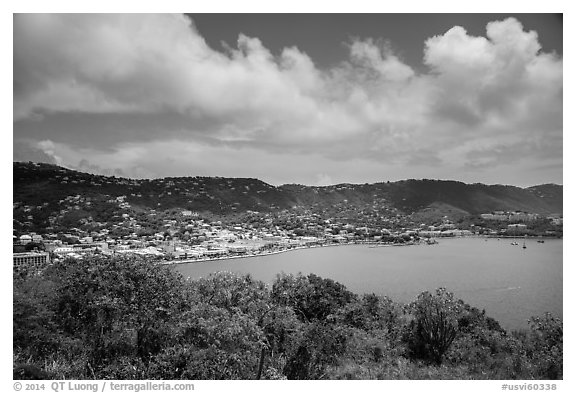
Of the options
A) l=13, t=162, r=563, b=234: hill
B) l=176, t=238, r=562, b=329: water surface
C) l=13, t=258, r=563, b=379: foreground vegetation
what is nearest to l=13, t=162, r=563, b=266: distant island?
l=13, t=162, r=563, b=234: hill

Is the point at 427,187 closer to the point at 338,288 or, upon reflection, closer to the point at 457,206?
the point at 457,206

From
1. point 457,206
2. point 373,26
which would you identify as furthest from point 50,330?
point 457,206

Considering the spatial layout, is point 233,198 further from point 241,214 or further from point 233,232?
point 233,232

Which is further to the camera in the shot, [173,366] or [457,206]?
[457,206]

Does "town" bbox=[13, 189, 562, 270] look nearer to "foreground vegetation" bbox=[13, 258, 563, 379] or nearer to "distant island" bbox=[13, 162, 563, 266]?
"distant island" bbox=[13, 162, 563, 266]

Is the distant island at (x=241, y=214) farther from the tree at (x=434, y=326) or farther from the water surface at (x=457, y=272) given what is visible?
the tree at (x=434, y=326)

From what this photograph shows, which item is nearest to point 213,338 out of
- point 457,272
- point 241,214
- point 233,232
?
point 457,272
